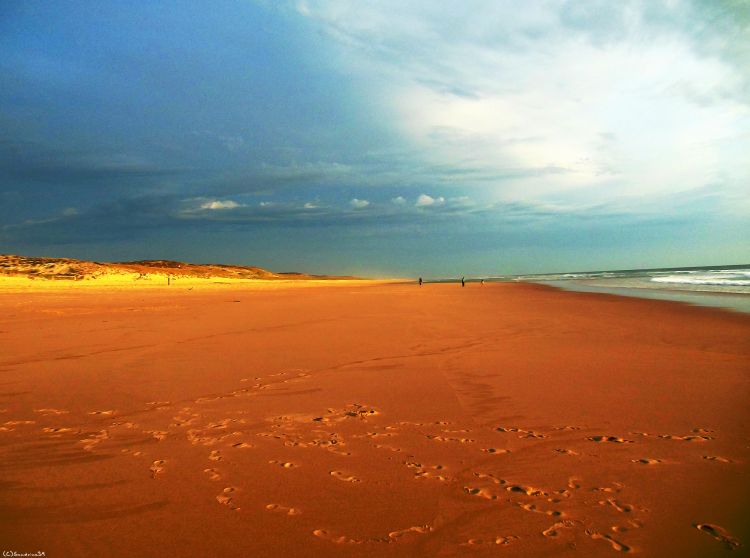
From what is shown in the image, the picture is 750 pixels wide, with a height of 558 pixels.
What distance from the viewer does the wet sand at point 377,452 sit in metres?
3.25

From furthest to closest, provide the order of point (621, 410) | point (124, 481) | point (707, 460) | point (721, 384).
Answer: point (721, 384) < point (621, 410) < point (707, 460) < point (124, 481)

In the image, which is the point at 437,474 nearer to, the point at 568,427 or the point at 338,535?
the point at 338,535

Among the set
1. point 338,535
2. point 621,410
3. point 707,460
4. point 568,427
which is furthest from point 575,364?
point 338,535

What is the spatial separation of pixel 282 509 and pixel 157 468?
160 cm

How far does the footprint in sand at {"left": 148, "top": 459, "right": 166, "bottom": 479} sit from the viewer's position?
4.24 m

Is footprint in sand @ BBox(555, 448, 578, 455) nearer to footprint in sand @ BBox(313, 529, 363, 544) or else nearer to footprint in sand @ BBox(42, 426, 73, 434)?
footprint in sand @ BBox(313, 529, 363, 544)

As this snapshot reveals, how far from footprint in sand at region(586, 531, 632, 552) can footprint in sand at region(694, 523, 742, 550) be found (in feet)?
2.32

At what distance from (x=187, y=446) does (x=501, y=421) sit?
3825mm

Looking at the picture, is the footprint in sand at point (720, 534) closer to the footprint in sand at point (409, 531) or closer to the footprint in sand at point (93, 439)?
the footprint in sand at point (409, 531)

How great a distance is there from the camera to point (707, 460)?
4.42m

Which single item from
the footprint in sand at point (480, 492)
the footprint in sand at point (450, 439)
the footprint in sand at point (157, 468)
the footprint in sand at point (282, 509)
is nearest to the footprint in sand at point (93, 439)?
the footprint in sand at point (157, 468)

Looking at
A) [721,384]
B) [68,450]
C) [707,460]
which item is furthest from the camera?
[721,384]

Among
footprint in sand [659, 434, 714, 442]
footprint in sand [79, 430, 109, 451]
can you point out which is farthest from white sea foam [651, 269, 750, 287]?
footprint in sand [79, 430, 109, 451]

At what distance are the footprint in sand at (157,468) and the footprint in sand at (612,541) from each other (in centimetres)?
382
